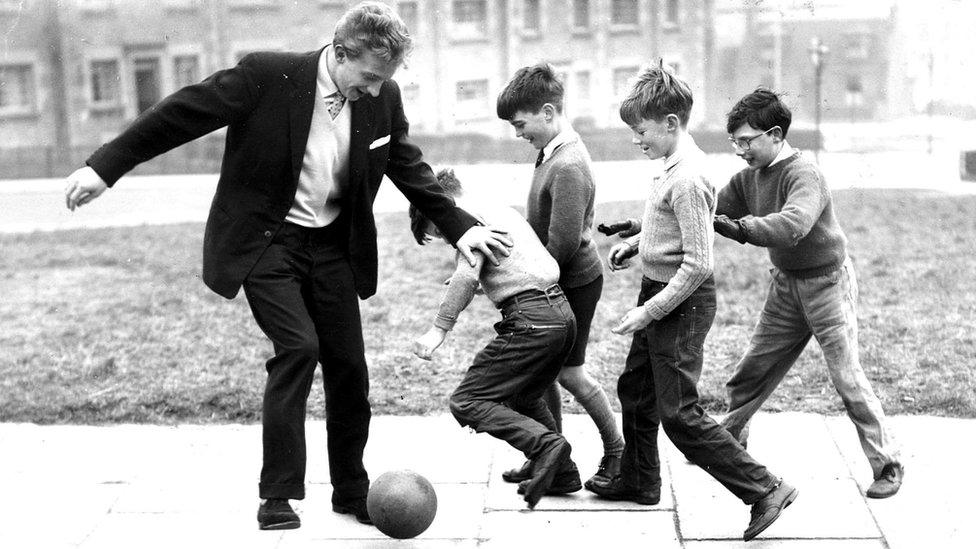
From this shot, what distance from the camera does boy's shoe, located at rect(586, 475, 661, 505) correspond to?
15.6 feet

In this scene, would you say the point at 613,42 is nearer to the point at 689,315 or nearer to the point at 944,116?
the point at 944,116

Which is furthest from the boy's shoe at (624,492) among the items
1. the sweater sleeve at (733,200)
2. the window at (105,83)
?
the window at (105,83)

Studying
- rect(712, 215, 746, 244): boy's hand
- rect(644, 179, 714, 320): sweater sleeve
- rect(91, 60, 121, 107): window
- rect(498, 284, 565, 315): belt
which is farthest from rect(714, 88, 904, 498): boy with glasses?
rect(91, 60, 121, 107): window

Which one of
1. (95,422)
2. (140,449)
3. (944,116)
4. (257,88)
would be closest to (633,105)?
(257,88)

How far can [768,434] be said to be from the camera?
575cm

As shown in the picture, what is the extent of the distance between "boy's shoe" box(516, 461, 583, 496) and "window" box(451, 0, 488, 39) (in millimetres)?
17658

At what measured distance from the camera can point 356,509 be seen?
15.5 feet

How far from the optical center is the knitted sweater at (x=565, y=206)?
4.66 meters

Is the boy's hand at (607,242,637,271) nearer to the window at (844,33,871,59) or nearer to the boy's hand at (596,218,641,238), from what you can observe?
the boy's hand at (596,218,641,238)

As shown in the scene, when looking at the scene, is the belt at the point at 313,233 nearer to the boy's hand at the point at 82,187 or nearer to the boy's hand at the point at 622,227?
the boy's hand at the point at 82,187

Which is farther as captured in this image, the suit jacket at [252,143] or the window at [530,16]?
the window at [530,16]

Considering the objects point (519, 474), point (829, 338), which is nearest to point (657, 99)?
point (829, 338)

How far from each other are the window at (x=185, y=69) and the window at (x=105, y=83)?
147cm

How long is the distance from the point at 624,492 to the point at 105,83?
26106mm
